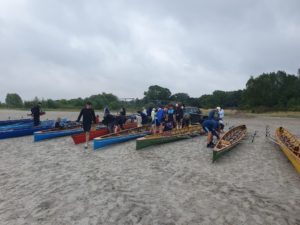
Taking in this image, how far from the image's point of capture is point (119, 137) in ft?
44.5

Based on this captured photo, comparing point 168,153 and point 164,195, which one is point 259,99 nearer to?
point 168,153

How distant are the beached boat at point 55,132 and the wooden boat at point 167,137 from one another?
6.18 metres

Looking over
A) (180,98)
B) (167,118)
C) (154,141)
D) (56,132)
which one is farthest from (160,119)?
(180,98)

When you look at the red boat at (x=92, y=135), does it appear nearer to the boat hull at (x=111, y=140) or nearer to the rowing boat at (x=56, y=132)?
the boat hull at (x=111, y=140)

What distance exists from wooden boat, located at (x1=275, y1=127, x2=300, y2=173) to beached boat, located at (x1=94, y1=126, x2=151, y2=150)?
7229mm

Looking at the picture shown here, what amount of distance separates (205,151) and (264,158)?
7.58 ft

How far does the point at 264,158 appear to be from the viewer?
10172mm

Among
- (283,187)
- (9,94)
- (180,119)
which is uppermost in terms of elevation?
(9,94)

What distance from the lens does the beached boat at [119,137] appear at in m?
12.2

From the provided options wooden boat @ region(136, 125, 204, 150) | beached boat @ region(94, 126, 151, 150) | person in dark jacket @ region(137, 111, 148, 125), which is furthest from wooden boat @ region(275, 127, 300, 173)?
person in dark jacket @ region(137, 111, 148, 125)

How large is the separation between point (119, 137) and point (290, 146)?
7851 mm

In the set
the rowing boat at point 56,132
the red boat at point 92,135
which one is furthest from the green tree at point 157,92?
the rowing boat at point 56,132

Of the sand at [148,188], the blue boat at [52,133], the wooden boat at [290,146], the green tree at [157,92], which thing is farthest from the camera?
the green tree at [157,92]

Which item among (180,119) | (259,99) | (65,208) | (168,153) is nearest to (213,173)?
(168,153)
